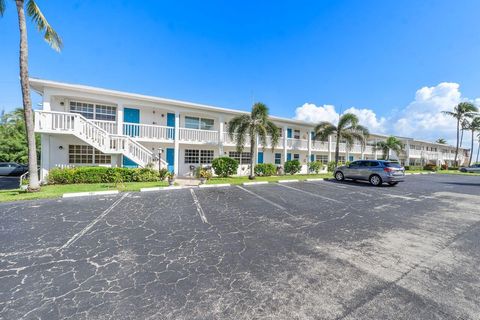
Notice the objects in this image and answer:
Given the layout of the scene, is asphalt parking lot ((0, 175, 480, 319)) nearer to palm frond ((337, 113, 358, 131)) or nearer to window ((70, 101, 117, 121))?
window ((70, 101, 117, 121))

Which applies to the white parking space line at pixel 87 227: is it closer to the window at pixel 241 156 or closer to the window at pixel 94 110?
the window at pixel 94 110

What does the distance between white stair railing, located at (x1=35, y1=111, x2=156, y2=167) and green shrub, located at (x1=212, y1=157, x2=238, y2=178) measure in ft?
16.0

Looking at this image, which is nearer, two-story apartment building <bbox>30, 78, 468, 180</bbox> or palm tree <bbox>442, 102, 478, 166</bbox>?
two-story apartment building <bbox>30, 78, 468, 180</bbox>

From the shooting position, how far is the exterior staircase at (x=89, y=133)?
1075 cm

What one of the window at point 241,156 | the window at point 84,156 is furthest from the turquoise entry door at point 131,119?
the window at point 241,156

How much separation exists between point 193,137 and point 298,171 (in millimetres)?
11441

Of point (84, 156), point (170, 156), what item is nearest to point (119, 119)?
point (84, 156)

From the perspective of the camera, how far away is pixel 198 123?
687 inches

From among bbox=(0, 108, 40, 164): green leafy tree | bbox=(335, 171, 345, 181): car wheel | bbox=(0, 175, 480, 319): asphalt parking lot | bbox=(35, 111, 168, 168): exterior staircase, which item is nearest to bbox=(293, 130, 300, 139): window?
bbox=(335, 171, 345, 181): car wheel

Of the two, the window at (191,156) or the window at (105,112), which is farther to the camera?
the window at (191,156)

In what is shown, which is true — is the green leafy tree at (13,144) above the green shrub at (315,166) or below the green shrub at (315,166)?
above

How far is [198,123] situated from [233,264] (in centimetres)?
1543

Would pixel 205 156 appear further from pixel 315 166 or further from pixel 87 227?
pixel 87 227

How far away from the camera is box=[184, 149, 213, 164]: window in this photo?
1708 cm
